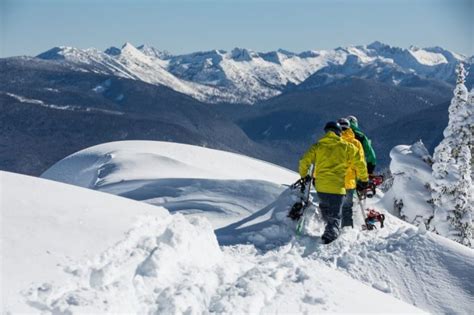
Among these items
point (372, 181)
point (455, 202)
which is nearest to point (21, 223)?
point (372, 181)

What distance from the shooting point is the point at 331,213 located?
9711 mm

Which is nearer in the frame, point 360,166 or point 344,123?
point 360,166

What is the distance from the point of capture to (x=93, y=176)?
941 inches

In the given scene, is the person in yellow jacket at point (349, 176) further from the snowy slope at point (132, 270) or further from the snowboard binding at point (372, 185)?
the snowy slope at point (132, 270)

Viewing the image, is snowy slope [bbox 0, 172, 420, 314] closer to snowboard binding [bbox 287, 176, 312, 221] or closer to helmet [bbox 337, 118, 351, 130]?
snowboard binding [bbox 287, 176, 312, 221]

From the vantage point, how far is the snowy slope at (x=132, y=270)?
5.37 m

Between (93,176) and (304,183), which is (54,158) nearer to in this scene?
(93,176)

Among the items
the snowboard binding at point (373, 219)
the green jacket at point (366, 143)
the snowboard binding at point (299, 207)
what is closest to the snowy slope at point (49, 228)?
the snowboard binding at point (299, 207)

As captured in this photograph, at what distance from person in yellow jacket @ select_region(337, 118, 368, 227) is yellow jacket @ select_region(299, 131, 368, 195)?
0.31 m

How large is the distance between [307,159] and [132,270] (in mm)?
4625

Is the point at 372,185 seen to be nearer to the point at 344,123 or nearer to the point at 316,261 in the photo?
the point at 344,123

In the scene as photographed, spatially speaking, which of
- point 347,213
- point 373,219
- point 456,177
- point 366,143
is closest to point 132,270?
point 347,213

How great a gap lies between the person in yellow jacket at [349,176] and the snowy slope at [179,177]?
3.28m

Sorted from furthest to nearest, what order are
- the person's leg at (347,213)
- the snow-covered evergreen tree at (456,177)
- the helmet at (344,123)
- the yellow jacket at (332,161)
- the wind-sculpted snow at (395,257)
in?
the snow-covered evergreen tree at (456,177) → the helmet at (344,123) → the person's leg at (347,213) → the yellow jacket at (332,161) → the wind-sculpted snow at (395,257)
